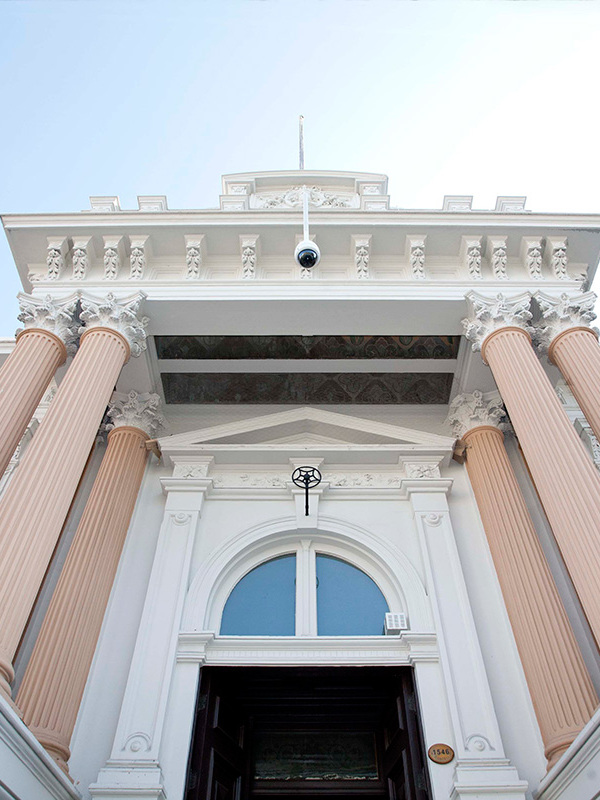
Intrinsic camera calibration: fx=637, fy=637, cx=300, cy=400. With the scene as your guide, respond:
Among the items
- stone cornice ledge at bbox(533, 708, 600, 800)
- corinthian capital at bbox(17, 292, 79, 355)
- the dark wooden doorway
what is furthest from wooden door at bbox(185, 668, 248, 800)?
corinthian capital at bbox(17, 292, 79, 355)

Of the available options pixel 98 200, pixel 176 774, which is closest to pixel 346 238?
pixel 98 200

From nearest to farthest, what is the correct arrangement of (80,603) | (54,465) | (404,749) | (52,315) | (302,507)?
(54,465) < (404,749) < (80,603) < (52,315) < (302,507)

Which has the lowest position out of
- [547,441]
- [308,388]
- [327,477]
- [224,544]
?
[547,441]

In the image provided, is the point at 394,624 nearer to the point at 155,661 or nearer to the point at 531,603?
the point at 531,603

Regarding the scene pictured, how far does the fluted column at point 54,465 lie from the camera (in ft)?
17.7

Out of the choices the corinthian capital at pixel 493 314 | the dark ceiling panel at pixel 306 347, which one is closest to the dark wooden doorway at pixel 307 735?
the corinthian capital at pixel 493 314

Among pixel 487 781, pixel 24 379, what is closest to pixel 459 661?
pixel 487 781

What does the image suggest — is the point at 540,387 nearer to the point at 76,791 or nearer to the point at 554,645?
the point at 554,645

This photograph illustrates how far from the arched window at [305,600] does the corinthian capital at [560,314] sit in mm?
3986

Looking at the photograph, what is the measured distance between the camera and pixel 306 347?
1059cm

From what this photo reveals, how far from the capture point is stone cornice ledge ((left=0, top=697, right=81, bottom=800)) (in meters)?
4.30

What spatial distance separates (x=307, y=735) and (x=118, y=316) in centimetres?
603

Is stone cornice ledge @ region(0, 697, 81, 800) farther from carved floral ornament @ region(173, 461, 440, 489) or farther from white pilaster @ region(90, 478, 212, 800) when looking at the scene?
carved floral ornament @ region(173, 461, 440, 489)

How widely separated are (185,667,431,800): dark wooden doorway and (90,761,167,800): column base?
0.47 m
